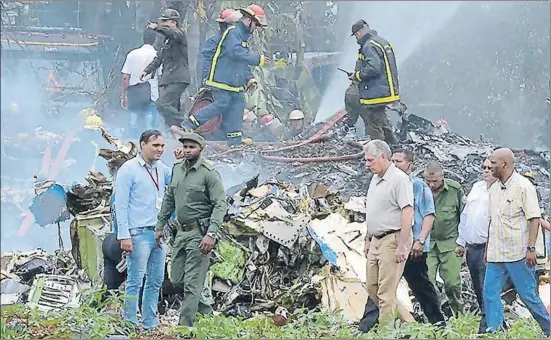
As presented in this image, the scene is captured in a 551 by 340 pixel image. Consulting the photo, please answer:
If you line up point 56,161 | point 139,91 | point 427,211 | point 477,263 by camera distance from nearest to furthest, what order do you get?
1. point 427,211
2. point 477,263
3. point 56,161
4. point 139,91

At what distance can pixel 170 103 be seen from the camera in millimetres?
9625

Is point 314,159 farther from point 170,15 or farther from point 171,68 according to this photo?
point 170,15

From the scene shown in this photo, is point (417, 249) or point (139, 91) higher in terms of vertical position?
point (139, 91)

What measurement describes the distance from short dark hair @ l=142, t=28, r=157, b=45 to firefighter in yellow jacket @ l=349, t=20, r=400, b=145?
228cm

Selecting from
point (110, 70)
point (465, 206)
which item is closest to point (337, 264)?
point (465, 206)

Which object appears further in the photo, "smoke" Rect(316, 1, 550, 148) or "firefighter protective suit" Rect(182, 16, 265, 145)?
"smoke" Rect(316, 1, 550, 148)

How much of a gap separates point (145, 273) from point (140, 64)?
13.3 feet

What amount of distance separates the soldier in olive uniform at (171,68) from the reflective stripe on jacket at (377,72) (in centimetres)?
199

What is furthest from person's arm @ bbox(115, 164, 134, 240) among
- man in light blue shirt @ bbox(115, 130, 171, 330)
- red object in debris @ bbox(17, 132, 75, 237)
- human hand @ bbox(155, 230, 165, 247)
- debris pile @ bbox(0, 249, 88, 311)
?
red object in debris @ bbox(17, 132, 75, 237)

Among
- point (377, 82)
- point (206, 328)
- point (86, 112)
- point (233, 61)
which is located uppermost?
point (233, 61)

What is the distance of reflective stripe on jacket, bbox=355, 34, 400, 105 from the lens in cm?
897

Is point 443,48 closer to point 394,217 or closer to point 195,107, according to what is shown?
point 195,107

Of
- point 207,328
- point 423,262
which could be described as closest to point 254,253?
point 207,328

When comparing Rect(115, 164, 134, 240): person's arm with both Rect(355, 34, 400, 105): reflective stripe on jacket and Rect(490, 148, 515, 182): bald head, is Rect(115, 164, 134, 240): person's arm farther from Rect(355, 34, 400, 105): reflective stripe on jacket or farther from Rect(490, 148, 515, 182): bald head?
Rect(355, 34, 400, 105): reflective stripe on jacket
